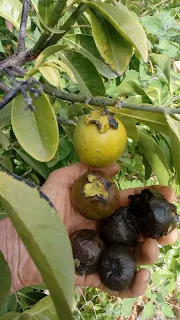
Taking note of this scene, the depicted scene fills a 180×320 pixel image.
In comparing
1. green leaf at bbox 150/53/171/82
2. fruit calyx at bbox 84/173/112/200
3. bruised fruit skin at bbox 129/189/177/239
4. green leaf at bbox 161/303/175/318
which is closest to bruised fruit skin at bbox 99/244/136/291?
bruised fruit skin at bbox 129/189/177/239

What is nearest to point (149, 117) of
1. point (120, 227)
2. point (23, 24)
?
point (23, 24)

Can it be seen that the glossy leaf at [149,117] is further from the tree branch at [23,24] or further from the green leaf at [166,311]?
the green leaf at [166,311]

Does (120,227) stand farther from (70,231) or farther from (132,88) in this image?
(132,88)

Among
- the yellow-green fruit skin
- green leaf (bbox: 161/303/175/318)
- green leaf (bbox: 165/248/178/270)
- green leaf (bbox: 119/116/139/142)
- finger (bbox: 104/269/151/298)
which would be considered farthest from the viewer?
green leaf (bbox: 161/303/175/318)

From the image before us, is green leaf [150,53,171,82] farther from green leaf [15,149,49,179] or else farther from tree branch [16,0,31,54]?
green leaf [15,149,49,179]

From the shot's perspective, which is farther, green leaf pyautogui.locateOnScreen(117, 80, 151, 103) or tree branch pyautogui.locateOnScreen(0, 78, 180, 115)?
green leaf pyautogui.locateOnScreen(117, 80, 151, 103)

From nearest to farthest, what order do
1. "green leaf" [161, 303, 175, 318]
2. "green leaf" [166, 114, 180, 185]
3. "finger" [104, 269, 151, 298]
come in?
"green leaf" [166, 114, 180, 185]
"finger" [104, 269, 151, 298]
"green leaf" [161, 303, 175, 318]

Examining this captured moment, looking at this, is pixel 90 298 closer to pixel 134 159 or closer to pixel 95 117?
pixel 134 159

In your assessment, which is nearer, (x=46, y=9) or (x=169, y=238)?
(x=46, y=9)
